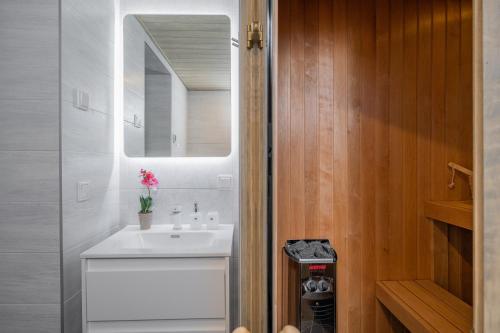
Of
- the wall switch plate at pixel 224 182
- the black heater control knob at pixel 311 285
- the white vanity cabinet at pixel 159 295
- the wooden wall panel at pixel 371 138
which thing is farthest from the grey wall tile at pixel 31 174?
the black heater control knob at pixel 311 285

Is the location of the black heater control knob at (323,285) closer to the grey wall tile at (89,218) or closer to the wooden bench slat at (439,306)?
the wooden bench slat at (439,306)

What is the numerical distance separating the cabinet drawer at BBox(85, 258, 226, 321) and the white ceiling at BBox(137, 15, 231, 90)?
1.08 metres

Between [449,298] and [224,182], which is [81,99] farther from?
[449,298]

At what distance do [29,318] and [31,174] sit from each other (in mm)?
621

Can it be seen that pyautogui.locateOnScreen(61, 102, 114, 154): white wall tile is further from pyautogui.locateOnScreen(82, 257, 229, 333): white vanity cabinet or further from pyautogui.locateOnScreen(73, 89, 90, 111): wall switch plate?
pyautogui.locateOnScreen(82, 257, 229, 333): white vanity cabinet

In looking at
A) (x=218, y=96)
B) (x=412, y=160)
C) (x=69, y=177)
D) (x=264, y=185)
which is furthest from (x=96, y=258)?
(x=412, y=160)

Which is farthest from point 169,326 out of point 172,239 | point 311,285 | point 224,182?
point 224,182

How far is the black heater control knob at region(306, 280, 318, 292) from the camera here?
5.25 feet

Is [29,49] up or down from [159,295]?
up

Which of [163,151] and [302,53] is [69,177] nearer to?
[163,151]

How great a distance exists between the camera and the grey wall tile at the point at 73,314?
1382 millimetres

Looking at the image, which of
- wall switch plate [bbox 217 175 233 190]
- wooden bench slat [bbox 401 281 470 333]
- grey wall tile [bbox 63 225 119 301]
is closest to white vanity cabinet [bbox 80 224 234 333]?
grey wall tile [bbox 63 225 119 301]

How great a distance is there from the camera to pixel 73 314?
1443 millimetres
